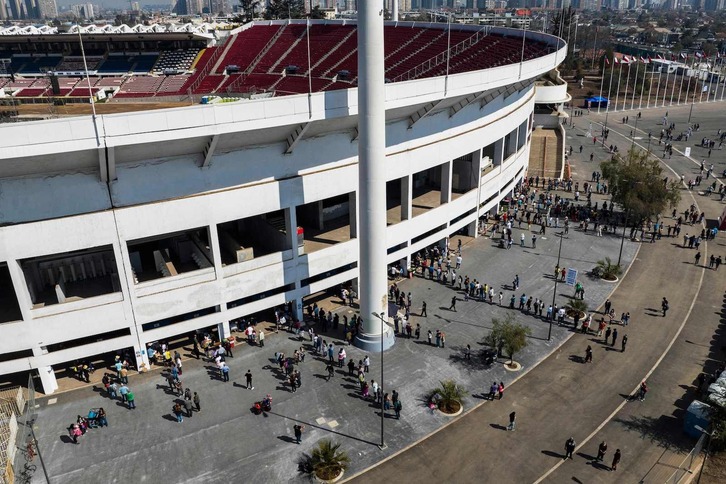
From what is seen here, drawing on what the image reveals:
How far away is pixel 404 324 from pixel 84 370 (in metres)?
15.9

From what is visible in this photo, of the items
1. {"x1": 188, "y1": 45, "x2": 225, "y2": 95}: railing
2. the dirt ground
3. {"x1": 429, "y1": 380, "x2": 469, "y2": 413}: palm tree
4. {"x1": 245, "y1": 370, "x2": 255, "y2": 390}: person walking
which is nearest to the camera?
{"x1": 429, "y1": 380, "x2": 469, "y2": 413}: palm tree

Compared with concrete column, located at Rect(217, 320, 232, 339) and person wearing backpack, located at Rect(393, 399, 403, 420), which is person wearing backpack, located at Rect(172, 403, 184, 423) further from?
person wearing backpack, located at Rect(393, 399, 403, 420)

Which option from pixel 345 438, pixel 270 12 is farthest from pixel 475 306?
pixel 270 12

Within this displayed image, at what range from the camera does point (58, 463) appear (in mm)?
20719

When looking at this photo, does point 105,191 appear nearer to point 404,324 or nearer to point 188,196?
point 188,196

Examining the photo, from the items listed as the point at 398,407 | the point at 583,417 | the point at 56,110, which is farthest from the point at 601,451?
the point at 56,110

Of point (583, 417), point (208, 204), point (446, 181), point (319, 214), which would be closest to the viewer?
point (583, 417)

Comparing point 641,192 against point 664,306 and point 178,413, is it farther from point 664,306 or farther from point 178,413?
point 178,413

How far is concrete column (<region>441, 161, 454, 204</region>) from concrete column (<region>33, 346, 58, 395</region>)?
24.4m

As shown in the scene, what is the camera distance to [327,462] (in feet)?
65.0

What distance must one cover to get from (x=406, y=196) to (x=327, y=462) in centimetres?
1736

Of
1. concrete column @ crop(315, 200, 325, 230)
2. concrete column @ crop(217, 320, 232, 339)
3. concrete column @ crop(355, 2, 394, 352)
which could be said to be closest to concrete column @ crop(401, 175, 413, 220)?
concrete column @ crop(315, 200, 325, 230)

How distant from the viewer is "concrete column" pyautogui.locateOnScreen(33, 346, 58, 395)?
2392 centimetres

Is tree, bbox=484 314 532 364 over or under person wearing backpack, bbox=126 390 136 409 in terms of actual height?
over
